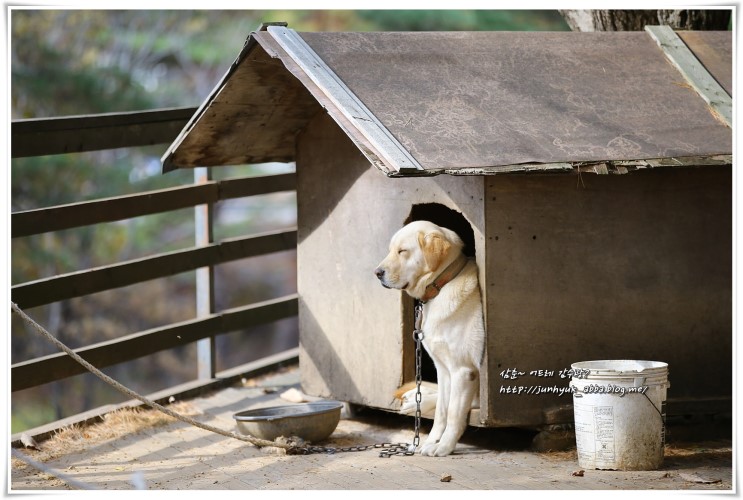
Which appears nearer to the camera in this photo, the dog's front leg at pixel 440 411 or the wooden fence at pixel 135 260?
the dog's front leg at pixel 440 411

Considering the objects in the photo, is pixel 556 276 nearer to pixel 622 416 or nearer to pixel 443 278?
pixel 443 278

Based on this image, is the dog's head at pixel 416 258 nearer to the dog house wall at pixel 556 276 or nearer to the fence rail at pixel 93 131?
the dog house wall at pixel 556 276

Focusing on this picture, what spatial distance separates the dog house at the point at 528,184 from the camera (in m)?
5.00

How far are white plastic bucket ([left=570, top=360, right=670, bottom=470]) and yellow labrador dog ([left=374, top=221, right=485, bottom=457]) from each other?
583 mm

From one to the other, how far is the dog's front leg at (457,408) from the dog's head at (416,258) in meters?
0.52

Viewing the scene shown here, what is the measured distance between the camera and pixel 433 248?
504 centimetres

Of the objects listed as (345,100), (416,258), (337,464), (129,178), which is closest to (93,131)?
(345,100)

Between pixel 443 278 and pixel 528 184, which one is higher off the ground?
pixel 528 184

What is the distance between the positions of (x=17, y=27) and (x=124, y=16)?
269 cm

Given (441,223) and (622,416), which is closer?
(622,416)

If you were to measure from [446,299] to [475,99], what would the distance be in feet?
3.49

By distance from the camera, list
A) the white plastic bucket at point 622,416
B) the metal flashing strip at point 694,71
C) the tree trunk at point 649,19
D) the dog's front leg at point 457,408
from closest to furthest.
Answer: the white plastic bucket at point 622,416
the dog's front leg at point 457,408
the metal flashing strip at point 694,71
the tree trunk at point 649,19

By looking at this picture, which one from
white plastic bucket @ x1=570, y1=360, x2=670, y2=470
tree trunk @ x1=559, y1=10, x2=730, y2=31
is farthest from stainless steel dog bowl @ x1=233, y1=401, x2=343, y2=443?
tree trunk @ x1=559, y1=10, x2=730, y2=31

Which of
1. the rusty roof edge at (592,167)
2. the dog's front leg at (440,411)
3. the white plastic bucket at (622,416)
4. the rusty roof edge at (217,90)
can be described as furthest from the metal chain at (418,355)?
the rusty roof edge at (217,90)
